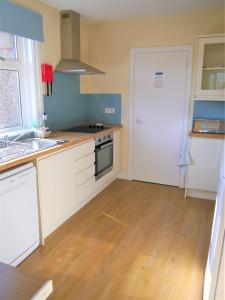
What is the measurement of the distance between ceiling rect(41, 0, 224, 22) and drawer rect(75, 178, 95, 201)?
209cm

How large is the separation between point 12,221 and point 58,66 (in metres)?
2.01

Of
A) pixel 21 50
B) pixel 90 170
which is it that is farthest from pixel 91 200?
pixel 21 50

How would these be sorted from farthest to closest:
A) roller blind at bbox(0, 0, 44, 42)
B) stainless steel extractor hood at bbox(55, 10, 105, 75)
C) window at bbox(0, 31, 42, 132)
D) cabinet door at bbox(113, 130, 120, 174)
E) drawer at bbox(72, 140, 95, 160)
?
1. cabinet door at bbox(113, 130, 120, 174)
2. stainless steel extractor hood at bbox(55, 10, 105, 75)
3. drawer at bbox(72, 140, 95, 160)
4. window at bbox(0, 31, 42, 132)
5. roller blind at bbox(0, 0, 44, 42)

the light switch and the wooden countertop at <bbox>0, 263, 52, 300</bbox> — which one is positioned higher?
the light switch

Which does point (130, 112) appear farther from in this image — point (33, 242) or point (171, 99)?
point (33, 242)

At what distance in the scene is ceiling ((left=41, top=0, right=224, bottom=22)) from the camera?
9.26 ft

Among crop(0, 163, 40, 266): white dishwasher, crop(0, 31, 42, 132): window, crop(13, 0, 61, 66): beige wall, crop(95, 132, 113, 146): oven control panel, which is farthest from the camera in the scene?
crop(95, 132, 113, 146): oven control panel

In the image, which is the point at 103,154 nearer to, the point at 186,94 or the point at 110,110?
the point at 110,110

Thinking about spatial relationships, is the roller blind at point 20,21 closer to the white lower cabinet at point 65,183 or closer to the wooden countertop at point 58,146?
the wooden countertop at point 58,146

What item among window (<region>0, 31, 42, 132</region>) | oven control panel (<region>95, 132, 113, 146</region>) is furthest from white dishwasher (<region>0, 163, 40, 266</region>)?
oven control panel (<region>95, 132, 113, 146</region>)

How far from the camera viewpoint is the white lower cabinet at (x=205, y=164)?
3.12m

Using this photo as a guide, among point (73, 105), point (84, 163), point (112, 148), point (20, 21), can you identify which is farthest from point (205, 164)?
point (20, 21)

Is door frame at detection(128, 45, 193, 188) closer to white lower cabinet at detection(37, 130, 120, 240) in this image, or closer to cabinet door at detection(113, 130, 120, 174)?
cabinet door at detection(113, 130, 120, 174)

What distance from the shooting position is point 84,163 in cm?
Result: 291
